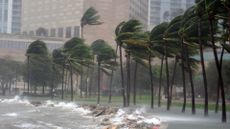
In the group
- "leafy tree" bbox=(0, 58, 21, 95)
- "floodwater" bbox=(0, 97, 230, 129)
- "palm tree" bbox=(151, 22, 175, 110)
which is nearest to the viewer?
"floodwater" bbox=(0, 97, 230, 129)

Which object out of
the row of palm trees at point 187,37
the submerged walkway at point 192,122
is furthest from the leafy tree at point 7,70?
the submerged walkway at point 192,122

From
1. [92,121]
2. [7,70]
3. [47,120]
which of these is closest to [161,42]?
[92,121]

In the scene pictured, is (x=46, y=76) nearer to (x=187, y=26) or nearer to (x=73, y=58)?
(x=73, y=58)

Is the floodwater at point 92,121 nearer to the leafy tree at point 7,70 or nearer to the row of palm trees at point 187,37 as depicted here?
the row of palm trees at point 187,37

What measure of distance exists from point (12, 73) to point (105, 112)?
98007mm

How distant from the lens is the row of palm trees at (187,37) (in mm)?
36281

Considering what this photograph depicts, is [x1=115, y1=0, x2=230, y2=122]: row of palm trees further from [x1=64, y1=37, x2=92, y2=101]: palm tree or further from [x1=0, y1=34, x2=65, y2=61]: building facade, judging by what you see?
[x1=0, y1=34, x2=65, y2=61]: building facade

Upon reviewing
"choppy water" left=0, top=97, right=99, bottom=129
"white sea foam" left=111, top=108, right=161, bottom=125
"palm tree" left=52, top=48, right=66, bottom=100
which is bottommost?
"choppy water" left=0, top=97, right=99, bottom=129

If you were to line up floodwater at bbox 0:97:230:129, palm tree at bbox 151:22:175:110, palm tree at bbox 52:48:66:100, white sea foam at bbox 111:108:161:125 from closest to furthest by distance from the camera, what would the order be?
floodwater at bbox 0:97:230:129 < white sea foam at bbox 111:108:161:125 < palm tree at bbox 151:22:175:110 < palm tree at bbox 52:48:66:100

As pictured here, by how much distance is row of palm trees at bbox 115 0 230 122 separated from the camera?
3628cm

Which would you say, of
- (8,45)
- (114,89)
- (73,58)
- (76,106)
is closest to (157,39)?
(76,106)

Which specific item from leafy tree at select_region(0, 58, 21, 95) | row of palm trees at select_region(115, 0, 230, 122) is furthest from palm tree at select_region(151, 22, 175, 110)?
leafy tree at select_region(0, 58, 21, 95)

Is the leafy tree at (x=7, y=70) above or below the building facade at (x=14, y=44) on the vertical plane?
below

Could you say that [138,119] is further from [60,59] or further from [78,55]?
[60,59]
